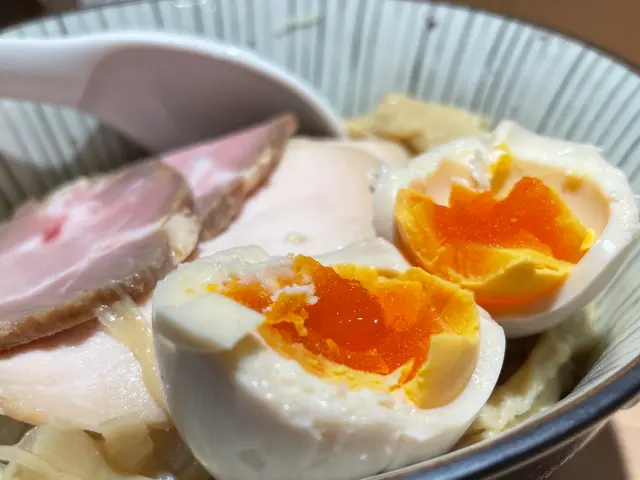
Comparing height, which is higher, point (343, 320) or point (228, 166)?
point (343, 320)

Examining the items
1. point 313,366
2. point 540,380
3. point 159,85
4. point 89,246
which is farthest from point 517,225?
point 159,85

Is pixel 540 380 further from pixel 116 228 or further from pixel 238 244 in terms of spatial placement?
pixel 116 228

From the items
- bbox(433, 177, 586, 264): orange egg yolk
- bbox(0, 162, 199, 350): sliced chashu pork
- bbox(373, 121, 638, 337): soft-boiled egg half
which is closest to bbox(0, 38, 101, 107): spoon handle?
bbox(0, 162, 199, 350): sliced chashu pork

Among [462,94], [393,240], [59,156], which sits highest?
[393,240]

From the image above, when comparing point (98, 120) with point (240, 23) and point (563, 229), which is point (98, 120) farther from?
point (563, 229)

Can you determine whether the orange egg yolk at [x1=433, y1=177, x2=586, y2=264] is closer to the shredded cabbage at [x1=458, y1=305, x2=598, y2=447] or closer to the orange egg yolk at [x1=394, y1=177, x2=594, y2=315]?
the orange egg yolk at [x1=394, y1=177, x2=594, y2=315]

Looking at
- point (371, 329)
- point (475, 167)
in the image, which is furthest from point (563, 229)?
point (371, 329)
